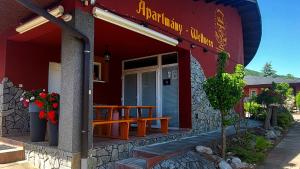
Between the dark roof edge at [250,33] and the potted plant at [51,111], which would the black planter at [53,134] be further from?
the dark roof edge at [250,33]

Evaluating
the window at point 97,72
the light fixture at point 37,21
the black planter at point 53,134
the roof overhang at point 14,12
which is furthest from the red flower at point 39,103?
the window at point 97,72

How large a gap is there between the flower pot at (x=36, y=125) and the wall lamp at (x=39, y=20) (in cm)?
166

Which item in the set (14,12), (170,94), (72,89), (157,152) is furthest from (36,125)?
(170,94)

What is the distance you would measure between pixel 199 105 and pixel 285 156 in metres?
2.73

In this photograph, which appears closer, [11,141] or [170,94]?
[11,141]

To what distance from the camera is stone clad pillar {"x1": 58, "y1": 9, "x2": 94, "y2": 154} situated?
4.89 metres

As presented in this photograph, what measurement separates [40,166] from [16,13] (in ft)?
10.8

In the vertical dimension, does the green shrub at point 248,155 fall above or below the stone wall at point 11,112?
below

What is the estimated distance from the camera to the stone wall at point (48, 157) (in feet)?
15.9

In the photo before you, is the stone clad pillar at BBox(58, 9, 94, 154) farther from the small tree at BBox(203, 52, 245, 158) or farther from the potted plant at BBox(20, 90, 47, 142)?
the small tree at BBox(203, 52, 245, 158)

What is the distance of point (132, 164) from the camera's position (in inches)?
213

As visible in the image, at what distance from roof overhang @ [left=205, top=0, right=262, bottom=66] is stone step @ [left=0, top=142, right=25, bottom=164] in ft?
24.7

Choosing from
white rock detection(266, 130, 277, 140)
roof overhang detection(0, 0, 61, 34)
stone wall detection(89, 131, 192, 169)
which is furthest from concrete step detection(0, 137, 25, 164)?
white rock detection(266, 130, 277, 140)

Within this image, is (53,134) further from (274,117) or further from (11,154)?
(274,117)
